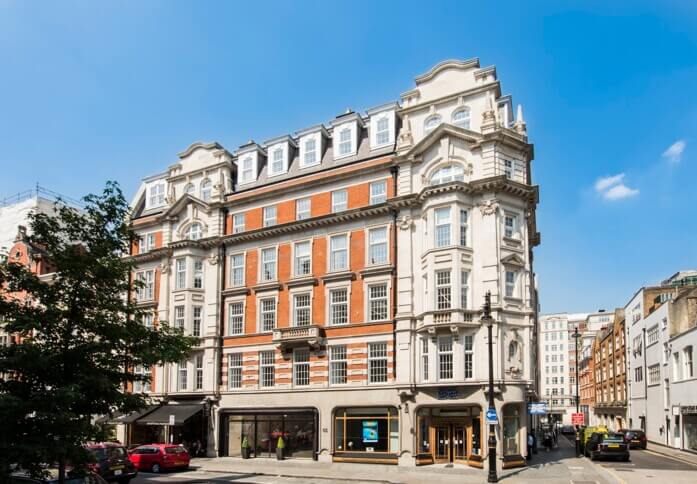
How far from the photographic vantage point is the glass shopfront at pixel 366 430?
3481 cm

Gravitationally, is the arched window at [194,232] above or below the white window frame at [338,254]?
above

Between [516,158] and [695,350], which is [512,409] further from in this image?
[695,350]

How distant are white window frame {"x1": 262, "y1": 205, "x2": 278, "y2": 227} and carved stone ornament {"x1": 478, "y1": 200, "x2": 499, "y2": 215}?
45.4ft

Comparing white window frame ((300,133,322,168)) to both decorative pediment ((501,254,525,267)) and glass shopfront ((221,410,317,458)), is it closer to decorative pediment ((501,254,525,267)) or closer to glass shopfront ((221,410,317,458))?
decorative pediment ((501,254,525,267))

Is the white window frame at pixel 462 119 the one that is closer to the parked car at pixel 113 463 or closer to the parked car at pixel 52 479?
the parked car at pixel 113 463

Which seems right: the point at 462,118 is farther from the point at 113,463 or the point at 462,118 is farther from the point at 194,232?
the point at 113,463

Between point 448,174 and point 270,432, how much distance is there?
18.4m

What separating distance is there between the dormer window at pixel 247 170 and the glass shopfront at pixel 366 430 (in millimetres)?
16887

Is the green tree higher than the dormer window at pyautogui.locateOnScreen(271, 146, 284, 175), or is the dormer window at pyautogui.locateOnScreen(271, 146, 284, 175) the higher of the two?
the dormer window at pyautogui.locateOnScreen(271, 146, 284, 175)

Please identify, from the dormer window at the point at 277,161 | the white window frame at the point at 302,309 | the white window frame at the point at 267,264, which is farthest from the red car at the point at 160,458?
the dormer window at the point at 277,161

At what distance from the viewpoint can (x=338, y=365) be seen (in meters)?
37.2

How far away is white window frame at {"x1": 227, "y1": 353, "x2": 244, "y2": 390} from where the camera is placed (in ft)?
135

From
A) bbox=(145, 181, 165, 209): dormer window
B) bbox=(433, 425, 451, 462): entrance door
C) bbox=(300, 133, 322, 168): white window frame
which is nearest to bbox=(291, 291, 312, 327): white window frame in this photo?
bbox=(300, 133, 322, 168): white window frame

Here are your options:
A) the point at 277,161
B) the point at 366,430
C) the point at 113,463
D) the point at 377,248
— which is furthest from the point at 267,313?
the point at 113,463
